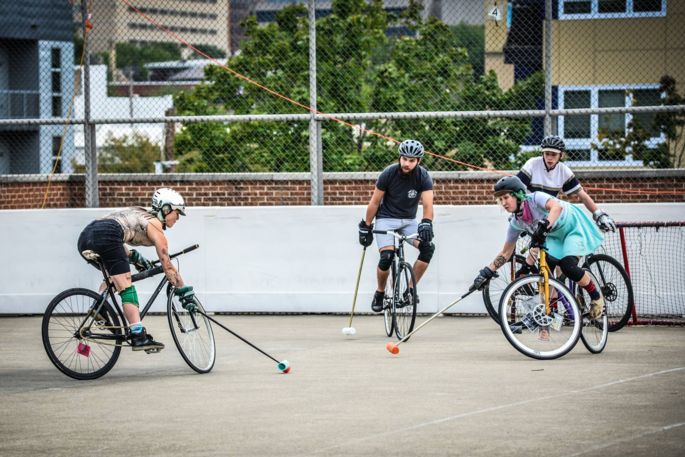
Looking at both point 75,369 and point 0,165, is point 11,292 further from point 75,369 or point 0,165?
point 0,165

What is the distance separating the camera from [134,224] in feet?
31.0

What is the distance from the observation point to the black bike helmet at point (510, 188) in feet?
32.8

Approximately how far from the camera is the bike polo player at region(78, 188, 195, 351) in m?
9.33

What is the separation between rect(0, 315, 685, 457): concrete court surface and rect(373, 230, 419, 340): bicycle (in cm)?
22

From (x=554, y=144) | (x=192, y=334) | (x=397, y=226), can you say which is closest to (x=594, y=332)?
(x=554, y=144)

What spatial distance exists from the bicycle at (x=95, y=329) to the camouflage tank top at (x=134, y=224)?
261 mm

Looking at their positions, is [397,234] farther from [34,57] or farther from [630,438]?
[34,57]

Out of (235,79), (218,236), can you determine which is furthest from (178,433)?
(235,79)

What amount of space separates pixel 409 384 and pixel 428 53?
12276 mm

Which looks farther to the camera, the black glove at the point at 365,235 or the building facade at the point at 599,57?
the building facade at the point at 599,57

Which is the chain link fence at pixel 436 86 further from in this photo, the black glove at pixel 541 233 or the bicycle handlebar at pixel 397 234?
the black glove at pixel 541 233

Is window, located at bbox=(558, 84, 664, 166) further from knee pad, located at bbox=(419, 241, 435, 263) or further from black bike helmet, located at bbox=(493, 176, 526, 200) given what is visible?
black bike helmet, located at bbox=(493, 176, 526, 200)

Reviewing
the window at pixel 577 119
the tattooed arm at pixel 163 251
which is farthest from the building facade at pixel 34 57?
the tattooed arm at pixel 163 251

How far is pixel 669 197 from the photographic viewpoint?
15.2 meters
